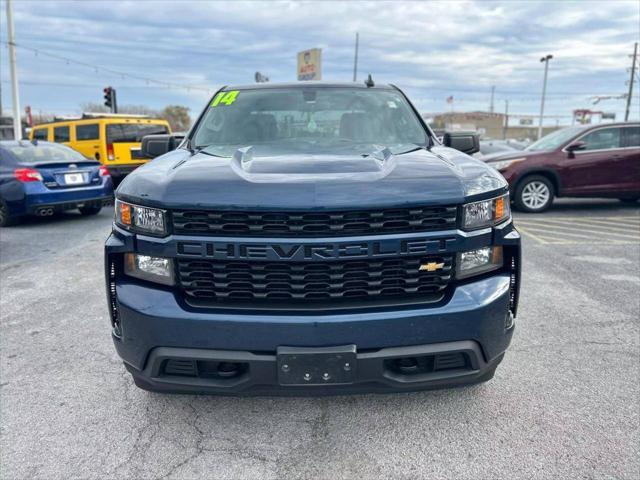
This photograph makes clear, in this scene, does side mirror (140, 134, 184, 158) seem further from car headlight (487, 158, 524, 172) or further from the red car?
car headlight (487, 158, 524, 172)

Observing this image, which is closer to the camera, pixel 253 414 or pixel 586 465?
pixel 586 465

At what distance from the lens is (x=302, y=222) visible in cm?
217

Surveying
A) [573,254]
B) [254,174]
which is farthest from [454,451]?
[573,254]

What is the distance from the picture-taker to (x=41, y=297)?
4855mm

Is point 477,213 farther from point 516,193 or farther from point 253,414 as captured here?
point 516,193

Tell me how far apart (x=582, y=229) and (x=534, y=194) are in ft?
5.97

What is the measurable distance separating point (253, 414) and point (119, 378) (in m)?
1.00

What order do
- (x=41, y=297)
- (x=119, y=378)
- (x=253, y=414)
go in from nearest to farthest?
(x=253, y=414), (x=119, y=378), (x=41, y=297)

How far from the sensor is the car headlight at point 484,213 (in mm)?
2287

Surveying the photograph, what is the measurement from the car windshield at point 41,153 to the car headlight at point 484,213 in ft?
27.7

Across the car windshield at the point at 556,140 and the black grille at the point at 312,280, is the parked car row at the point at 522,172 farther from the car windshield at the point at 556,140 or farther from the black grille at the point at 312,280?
the black grille at the point at 312,280

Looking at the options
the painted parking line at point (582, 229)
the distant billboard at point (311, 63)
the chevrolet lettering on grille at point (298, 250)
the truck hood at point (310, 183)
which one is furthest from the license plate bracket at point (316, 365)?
the distant billboard at point (311, 63)

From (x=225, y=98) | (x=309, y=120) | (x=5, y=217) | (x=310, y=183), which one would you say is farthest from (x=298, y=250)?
(x=5, y=217)

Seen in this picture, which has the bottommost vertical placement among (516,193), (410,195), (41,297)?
(41,297)
